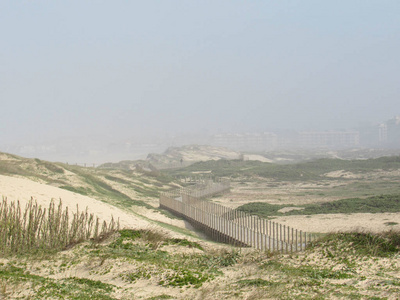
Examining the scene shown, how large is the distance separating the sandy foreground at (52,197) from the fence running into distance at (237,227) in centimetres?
315

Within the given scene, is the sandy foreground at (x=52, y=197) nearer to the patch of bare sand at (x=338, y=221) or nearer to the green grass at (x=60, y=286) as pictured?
the green grass at (x=60, y=286)

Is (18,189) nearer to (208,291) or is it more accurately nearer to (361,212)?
(208,291)

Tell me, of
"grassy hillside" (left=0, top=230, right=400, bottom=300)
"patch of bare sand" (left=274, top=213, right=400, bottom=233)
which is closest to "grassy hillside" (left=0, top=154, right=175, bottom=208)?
"patch of bare sand" (left=274, top=213, right=400, bottom=233)

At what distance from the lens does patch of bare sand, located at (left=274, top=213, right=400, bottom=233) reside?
1844cm

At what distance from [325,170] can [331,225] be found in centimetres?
3895

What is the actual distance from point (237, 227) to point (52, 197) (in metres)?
7.75

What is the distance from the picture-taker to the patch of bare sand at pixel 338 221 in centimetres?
1844

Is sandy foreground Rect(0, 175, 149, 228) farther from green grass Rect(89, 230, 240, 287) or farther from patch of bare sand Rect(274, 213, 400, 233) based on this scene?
patch of bare sand Rect(274, 213, 400, 233)

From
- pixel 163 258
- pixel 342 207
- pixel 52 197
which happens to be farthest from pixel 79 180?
pixel 163 258

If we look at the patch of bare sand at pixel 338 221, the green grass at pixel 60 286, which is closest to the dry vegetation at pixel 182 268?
the green grass at pixel 60 286

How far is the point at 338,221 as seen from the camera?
66.1ft

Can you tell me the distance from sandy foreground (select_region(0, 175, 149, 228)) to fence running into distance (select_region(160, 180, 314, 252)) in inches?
124

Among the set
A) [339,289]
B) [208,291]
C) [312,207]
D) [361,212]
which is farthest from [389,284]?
[312,207]

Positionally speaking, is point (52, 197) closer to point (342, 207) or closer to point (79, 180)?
point (79, 180)
